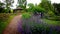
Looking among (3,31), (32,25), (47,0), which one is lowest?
(3,31)

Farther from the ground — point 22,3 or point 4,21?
point 22,3

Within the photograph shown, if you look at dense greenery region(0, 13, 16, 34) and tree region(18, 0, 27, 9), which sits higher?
tree region(18, 0, 27, 9)

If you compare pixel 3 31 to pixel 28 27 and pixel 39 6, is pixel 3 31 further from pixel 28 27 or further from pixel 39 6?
pixel 39 6

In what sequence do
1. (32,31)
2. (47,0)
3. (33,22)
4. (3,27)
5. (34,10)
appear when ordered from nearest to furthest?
(32,31) → (33,22) → (3,27) → (34,10) → (47,0)

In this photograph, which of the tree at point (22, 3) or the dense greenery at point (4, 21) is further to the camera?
the tree at point (22, 3)

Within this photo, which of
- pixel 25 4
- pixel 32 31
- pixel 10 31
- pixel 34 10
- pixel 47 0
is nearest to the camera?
pixel 32 31

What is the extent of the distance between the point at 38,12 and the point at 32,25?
175cm

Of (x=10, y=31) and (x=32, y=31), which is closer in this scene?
(x=32, y=31)

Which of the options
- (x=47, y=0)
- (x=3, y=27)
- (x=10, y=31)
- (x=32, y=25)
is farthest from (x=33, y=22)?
(x=47, y=0)

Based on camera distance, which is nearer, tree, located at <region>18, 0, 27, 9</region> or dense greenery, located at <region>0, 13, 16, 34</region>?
dense greenery, located at <region>0, 13, 16, 34</region>

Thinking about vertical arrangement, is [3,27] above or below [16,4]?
below

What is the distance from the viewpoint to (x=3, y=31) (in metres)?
3.32

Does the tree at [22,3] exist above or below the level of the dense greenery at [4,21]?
above

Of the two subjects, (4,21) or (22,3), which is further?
(22,3)
